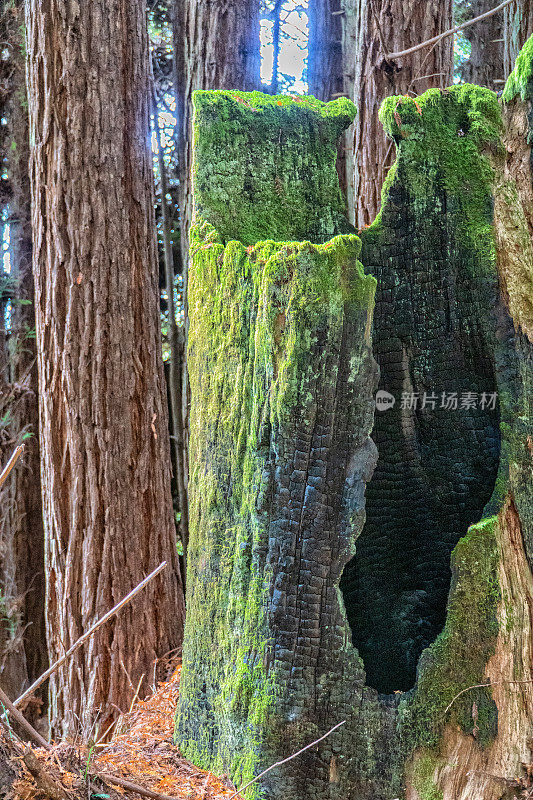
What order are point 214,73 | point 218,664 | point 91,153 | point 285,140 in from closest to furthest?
point 218,664 < point 285,140 < point 91,153 < point 214,73

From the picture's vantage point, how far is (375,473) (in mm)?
2279

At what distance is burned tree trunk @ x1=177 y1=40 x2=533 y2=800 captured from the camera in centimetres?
190

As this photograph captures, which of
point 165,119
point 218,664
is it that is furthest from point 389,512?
point 165,119

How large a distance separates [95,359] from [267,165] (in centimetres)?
160

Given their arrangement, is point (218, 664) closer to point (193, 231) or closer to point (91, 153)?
point (193, 231)

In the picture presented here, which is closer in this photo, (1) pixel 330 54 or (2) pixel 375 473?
(2) pixel 375 473

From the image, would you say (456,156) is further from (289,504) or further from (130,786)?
(130,786)

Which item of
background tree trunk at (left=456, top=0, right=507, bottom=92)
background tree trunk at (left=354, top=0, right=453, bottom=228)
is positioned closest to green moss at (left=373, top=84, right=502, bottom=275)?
background tree trunk at (left=354, top=0, right=453, bottom=228)

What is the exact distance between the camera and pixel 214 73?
4238mm

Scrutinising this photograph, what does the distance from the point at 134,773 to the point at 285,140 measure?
2.12 m

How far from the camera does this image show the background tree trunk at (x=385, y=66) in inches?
171

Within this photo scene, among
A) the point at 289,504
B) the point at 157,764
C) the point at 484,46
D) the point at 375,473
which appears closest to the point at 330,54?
the point at 484,46

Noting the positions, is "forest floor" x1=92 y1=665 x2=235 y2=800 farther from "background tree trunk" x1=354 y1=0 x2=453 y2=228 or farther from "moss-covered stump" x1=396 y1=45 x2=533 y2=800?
"background tree trunk" x1=354 y1=0 x2=453 y2=228
